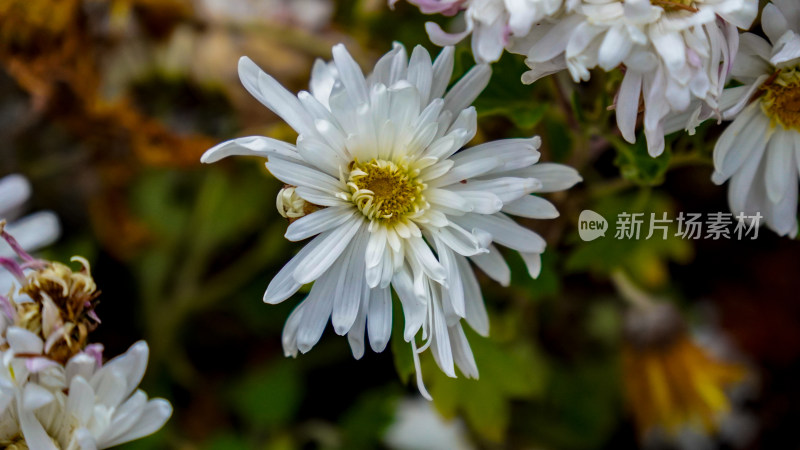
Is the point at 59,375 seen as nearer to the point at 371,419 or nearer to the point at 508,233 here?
the point at 508,233

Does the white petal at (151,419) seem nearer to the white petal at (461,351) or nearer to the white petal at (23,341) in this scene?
the white petal at (23,341)

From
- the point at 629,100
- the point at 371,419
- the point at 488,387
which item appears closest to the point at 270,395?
the point at 371,419

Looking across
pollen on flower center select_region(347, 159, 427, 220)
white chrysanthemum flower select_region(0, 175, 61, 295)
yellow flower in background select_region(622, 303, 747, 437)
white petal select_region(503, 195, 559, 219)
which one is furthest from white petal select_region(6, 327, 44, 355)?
yellow flower in background select_region(622, 303, 747, 437)

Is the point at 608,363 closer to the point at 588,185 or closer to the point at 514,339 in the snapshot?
the point at 514,339

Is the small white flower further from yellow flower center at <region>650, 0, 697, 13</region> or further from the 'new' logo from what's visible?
yellow flower center at <region>650, 0, 697, 13</region>

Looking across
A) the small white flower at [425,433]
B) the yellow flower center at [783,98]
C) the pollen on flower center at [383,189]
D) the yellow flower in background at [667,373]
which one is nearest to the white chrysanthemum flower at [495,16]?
the pollen on flower center at [383,189]
